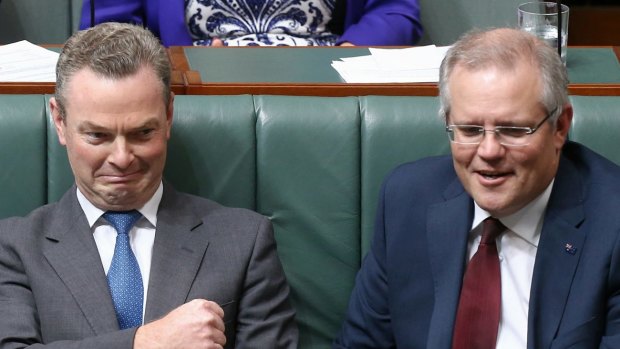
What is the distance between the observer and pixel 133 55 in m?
2.13

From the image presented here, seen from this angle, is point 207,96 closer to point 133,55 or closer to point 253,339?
point 133,55

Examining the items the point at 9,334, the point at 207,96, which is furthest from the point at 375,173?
the point at 9,334

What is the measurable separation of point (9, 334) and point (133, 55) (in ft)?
1.73

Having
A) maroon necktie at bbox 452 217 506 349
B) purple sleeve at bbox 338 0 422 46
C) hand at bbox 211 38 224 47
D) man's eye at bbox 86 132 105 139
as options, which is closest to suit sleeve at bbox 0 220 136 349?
man's eye at bbox 86 132 105 139

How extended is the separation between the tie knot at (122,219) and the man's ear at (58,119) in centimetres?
16

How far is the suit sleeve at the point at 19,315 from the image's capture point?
6.71 ft

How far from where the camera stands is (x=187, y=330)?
2008mm

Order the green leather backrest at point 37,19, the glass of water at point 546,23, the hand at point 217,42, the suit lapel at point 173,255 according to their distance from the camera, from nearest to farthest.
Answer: the suit lapel at point 173,255
the glass of water at point 546,23
the hand at point 217,42
the green leather backrest at point 37,19

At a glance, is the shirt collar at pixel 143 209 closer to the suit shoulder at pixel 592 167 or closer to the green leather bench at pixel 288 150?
the green leather bench at pixel 288 150

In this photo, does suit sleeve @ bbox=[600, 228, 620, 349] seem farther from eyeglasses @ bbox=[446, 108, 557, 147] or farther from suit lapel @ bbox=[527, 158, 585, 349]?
eyeglasses @ bbox=[446, 108, 557, 147]

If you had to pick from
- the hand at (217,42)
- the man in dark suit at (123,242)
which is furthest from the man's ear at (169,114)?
the hand at (217,42)

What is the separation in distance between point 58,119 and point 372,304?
661 mm

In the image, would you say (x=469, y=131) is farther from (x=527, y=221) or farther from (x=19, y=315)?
(x=19, y=315)

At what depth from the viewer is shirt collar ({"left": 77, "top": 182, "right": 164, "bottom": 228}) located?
2.20m
